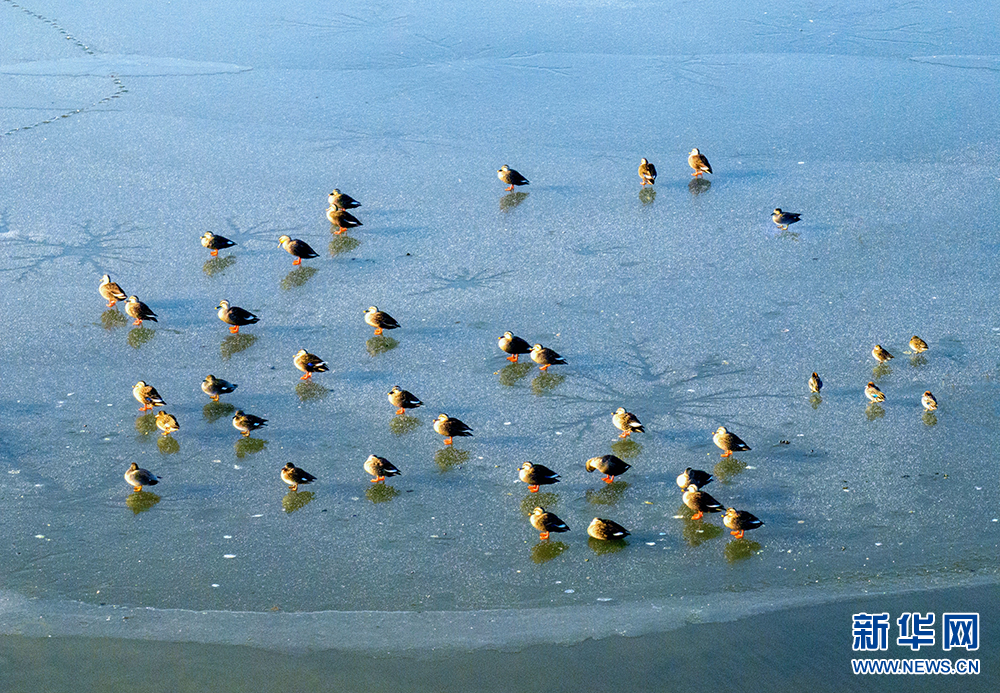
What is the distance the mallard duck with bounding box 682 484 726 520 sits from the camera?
7141mm

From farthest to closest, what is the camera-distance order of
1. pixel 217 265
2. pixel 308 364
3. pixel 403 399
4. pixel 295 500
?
pixel 217 265
pixel 308 364
pixel 403 399
pixel 295 500

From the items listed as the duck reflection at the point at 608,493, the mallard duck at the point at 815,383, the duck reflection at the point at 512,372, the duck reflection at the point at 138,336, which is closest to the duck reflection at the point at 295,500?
the duck reflection at the point at 608,493

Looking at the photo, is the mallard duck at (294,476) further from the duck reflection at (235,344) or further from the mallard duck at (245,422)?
the duck reflection at (235,344)

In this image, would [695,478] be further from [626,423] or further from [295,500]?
[295,500]

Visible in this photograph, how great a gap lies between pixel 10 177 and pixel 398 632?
8.71 meters

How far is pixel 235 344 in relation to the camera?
948 cm

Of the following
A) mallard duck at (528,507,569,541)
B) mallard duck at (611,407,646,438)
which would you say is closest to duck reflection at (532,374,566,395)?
mallard duck at (611,407,646,438)

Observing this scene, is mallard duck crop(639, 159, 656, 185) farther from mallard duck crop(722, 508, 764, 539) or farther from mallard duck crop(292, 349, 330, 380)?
mallard duck crop(722, 508, 764, 539)

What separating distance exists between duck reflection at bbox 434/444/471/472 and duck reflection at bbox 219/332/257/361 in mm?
2332

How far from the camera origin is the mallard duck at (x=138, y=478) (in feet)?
24.5

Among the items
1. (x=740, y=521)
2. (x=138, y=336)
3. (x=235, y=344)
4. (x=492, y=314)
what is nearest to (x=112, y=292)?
(x=138, y=336)

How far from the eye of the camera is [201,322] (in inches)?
386

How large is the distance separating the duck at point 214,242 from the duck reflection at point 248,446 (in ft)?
10.8

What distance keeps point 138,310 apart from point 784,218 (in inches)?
251
